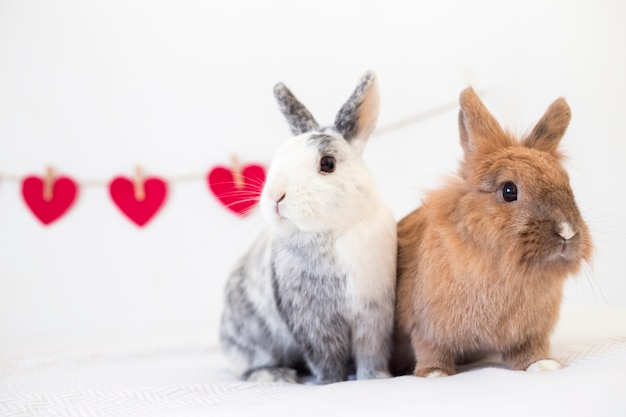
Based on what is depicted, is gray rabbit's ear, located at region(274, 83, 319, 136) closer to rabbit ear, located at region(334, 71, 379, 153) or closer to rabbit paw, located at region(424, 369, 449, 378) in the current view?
rabbit ear, located at region(334, 71, 379, 153)

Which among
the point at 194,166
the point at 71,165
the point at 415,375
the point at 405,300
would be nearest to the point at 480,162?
the point at 405,300

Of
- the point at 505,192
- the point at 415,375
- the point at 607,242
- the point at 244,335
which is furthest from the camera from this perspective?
the point at 607,242

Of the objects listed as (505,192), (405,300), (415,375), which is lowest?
(415,375)

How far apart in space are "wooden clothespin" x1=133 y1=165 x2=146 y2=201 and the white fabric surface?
0.83m

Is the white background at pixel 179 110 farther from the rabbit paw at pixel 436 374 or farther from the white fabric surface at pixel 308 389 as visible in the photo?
the rabbit paw at pixel 436 374

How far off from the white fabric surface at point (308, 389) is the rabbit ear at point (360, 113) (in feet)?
1.65

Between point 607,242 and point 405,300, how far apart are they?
1.27 metres

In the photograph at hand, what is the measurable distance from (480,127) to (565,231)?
264mm

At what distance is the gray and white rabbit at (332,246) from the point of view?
117 cm

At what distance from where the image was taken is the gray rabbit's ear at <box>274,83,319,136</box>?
1.32m

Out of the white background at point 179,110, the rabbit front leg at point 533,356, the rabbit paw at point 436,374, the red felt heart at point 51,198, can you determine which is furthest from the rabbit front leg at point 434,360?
the red felt heart at point 51,198

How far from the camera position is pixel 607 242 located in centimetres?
217

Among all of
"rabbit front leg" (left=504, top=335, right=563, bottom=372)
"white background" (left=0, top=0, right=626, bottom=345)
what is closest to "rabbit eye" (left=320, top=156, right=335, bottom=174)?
"rabbit front leg" (left=504, top=335, right=563, bottom=372)

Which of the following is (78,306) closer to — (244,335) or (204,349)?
(204,349)
